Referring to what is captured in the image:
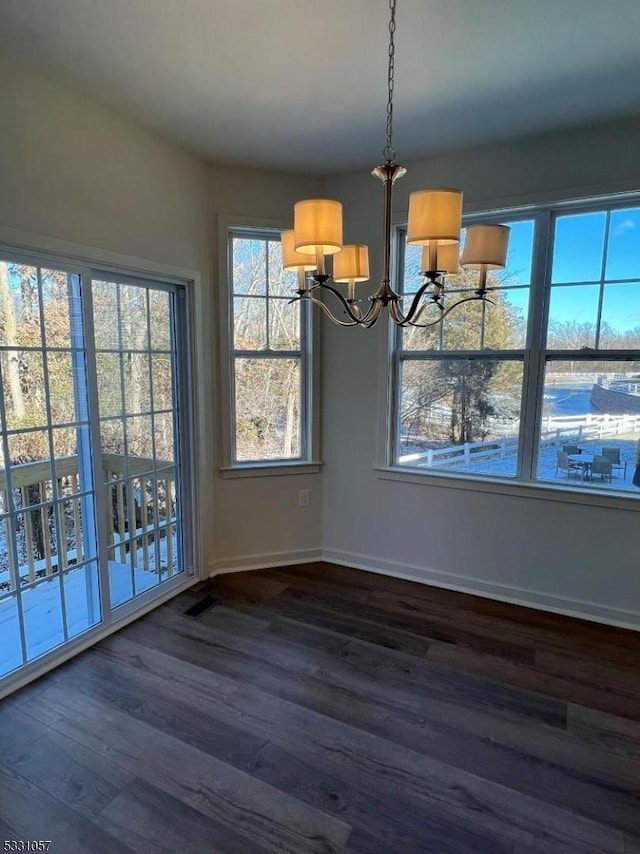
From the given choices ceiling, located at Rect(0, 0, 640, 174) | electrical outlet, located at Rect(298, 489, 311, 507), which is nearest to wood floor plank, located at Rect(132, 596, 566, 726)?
electrical outlet, located at Rect(298, 489, 311, 507)

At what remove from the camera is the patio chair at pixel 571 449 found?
2873 mm

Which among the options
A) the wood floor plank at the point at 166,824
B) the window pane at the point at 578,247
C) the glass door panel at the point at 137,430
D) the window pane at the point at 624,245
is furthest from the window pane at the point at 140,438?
the window pane at the point at 624,245

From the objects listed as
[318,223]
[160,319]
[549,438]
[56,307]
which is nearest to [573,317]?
[549,438]

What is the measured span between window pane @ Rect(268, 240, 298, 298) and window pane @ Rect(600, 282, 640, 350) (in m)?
1.96

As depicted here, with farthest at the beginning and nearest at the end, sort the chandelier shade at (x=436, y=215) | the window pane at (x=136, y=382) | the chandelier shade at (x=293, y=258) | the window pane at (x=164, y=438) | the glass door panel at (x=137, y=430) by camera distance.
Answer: the window pane at (x=164, y=438) < the window pane at (x=136, y=382) < the glass door panel at (x=137, y=430) < the chandelier shade at (x=293, y=258) < the chandelier shade at (x=436, y=215)

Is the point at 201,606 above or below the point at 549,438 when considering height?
below

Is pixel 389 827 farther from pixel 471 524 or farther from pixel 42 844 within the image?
pixel 471 524

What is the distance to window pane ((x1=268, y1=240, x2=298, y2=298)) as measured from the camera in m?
3.30

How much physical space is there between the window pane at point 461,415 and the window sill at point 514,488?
3.3 inches

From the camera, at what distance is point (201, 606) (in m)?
2.98

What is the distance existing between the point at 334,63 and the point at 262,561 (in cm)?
304

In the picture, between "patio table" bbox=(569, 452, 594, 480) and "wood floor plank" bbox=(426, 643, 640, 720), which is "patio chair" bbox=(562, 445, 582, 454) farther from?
"wood floor plank" bbox=(426, 643, 640, 720)

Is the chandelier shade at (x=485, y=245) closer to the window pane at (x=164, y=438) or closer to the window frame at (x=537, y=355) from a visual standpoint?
the window frame at (x=537, y=355)

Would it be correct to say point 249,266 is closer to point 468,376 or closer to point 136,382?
point 136,382
